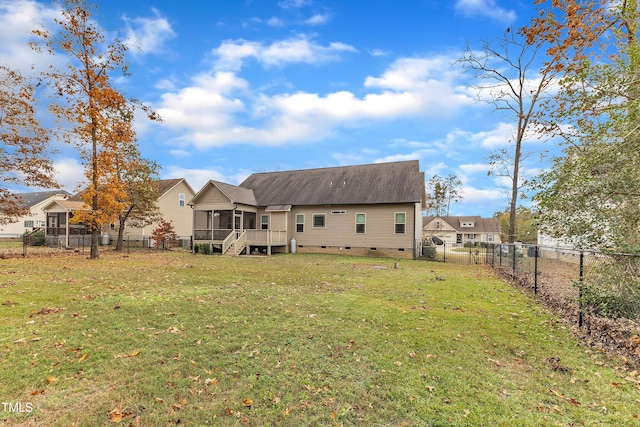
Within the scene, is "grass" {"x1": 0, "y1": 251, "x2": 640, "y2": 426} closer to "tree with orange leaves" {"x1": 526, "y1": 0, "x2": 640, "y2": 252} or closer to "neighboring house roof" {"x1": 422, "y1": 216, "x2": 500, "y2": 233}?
"tree with orange leaves" {"x1": 526, "y1": 0, "x2": 640, "y2": 252}

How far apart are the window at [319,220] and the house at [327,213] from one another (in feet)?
0.16

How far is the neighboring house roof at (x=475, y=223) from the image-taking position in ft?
192

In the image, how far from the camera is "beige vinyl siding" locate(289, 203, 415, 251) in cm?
2041

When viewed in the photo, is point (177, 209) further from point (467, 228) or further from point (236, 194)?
point (467, 228)

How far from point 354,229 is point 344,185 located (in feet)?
11.7

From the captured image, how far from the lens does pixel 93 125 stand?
15.3m

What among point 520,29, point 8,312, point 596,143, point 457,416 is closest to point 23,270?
point 8,312

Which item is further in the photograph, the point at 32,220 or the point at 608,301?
the point at 32,220

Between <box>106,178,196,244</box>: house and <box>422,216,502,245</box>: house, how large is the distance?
39.5 meters

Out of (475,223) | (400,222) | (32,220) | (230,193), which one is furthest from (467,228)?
(32,220)

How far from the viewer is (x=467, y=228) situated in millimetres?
59875

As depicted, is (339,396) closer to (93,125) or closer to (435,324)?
(435,324)

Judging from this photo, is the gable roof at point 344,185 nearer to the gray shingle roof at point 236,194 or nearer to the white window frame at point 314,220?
the gray shingle roof at point 236,194

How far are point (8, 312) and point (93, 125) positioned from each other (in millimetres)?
12654
